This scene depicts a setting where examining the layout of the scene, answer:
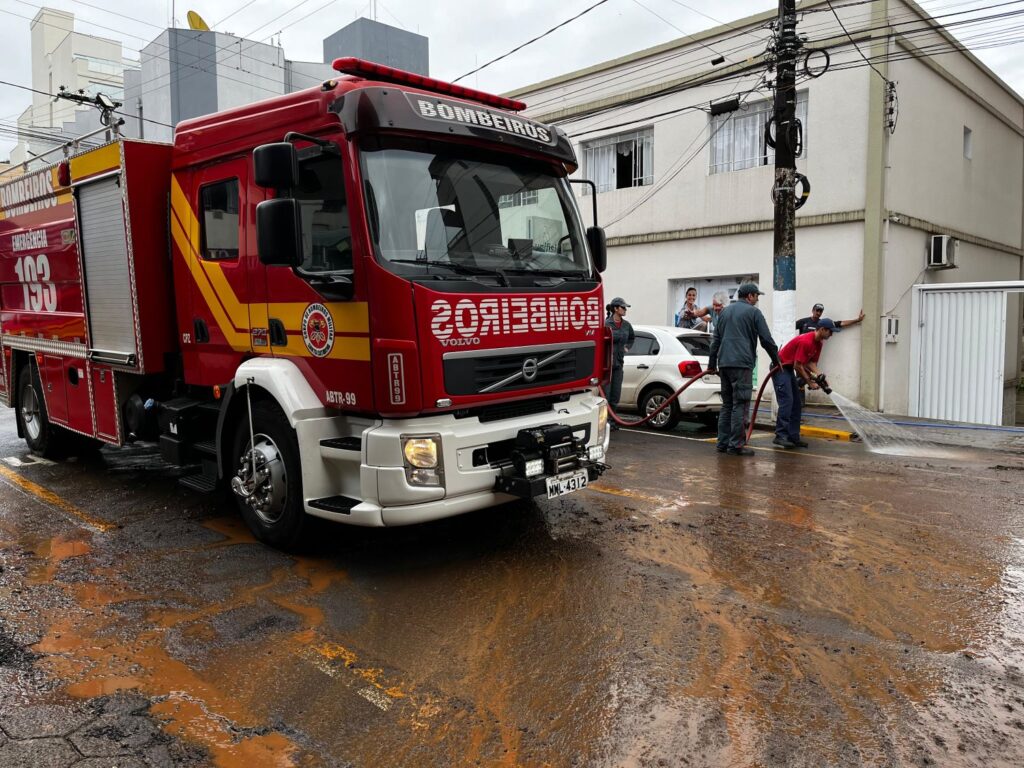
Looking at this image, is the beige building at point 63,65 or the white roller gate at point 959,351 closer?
the white roller gate at point 959,351

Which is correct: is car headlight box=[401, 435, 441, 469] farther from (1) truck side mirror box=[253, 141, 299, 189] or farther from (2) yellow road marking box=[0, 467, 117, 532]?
(2) yellow road marking box=[0, 467, 117, 532]

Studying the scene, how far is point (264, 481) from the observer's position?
16.5 ft

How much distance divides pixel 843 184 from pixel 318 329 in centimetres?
1119

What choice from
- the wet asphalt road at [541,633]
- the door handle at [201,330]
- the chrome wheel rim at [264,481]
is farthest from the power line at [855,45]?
the chrome wheel rim at [264,481]

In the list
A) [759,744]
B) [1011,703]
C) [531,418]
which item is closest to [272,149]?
[531,418]

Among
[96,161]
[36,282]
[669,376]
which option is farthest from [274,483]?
[669,376]

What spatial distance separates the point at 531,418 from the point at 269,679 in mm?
2257

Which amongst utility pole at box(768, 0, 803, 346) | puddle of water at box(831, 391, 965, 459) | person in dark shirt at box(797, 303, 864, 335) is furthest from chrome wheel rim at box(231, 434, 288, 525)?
person in dark shirt at box(797, 303, 864, 335)

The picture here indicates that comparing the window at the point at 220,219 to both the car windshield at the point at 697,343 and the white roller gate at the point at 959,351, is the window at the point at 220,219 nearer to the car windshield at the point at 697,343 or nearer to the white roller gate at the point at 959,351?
the car windshield at the point at 697,343

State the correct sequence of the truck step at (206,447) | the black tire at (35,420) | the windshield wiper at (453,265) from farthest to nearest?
the black tire at (35,420)
the truck step at (206,447)
the windshield wiper at (453,265)

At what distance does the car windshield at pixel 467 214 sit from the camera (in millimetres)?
4371

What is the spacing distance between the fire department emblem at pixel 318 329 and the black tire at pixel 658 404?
642 cm

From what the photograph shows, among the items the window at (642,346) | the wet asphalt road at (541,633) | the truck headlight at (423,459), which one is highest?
the window at (642,346)

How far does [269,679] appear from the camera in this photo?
3.44 meters
